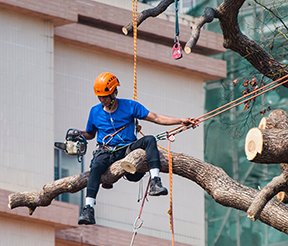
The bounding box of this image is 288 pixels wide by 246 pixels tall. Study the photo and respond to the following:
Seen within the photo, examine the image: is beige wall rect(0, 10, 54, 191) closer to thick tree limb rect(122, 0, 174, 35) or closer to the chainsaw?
the chainsaw

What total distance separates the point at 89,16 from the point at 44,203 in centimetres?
1375

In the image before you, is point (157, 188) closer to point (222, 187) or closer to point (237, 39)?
point (222, 187)

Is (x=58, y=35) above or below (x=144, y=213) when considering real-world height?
above

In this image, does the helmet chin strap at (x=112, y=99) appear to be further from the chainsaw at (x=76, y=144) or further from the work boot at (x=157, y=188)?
the work boot at (x=157, y=188)

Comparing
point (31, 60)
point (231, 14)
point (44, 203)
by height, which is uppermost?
point (31, 60)

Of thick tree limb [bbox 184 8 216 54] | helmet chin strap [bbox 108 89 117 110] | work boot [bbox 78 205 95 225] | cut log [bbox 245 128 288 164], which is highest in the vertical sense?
thick tree limb [bbox 184 8 216 54]

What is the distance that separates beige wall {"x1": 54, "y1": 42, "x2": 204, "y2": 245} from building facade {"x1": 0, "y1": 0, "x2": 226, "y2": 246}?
0.02 m

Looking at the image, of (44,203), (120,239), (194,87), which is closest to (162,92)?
(194,87)

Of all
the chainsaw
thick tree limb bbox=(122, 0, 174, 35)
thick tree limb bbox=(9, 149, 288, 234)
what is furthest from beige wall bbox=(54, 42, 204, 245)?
thick tree limb bbox=(9, 149, 288, 234)

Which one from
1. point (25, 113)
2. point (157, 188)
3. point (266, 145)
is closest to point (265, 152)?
point (266, 145)

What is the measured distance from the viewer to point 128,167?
2180cm

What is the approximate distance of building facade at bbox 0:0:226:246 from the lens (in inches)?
1363

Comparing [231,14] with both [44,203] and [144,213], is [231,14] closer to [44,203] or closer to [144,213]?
[44,203]

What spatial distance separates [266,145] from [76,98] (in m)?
16.1
